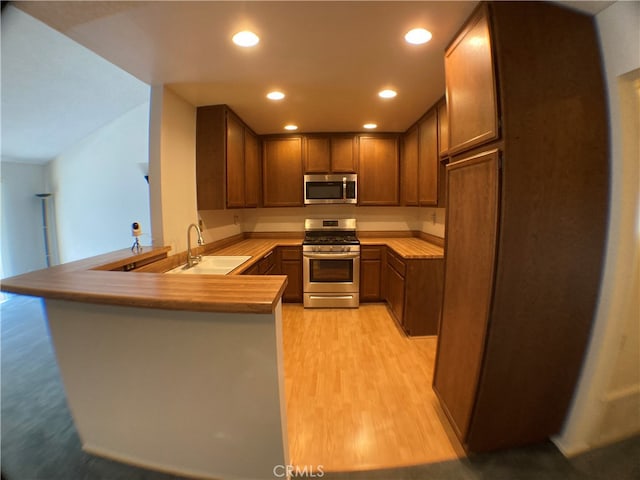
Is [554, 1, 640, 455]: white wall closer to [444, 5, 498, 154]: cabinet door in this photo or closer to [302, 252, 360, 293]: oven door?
[444, 5, 498, 154]: cabinet door

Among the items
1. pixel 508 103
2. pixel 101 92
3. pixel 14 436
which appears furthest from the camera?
pixel 101 92

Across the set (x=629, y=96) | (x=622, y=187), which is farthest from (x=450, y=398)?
A: (x=629, y=96)

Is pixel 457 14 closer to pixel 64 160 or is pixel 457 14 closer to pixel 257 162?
pixel 257 162

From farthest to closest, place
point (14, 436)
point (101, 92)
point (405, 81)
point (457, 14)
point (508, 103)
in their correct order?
point (101, 92)
point (405, 81)
point (14, 436)
point (457, 14)
point (508, 103)

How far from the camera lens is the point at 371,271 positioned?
321cm

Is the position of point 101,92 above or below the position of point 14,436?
above

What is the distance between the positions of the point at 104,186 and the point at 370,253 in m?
4.74

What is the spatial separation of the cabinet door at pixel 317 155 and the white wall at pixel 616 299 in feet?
8.36

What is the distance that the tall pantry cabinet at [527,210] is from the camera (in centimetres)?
103

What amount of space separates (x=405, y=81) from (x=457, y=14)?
0.73m

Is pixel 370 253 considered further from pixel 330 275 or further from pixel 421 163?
pixel 421 163

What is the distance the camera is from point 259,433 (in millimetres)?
1066

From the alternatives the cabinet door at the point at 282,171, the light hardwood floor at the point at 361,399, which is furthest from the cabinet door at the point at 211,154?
the light hardwood floor at the point at 361,399

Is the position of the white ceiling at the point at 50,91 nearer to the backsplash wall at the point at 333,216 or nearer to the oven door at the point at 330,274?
the backsplash wall at the point at 333,216
